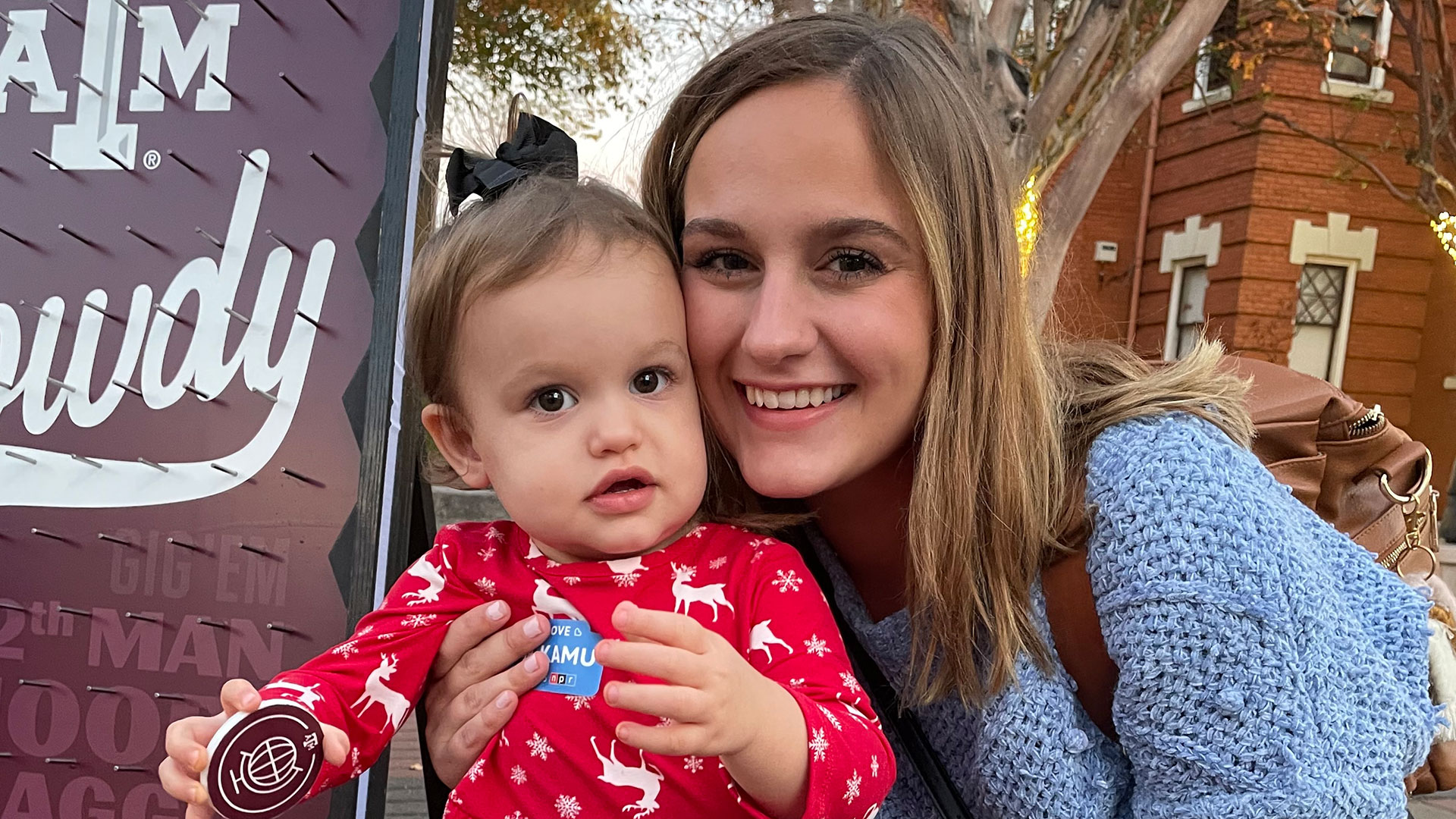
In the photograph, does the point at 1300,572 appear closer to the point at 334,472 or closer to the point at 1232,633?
the point at 1232,633

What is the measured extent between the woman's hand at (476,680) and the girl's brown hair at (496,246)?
12.9 inches

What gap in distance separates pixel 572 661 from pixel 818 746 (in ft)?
1.38

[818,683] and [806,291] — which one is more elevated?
[806,291]

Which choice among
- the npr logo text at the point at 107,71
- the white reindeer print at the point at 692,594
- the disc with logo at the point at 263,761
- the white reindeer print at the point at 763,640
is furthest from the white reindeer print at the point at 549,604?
the npr logo text at the point at 107,71

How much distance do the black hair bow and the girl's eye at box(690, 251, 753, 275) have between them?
0.25m

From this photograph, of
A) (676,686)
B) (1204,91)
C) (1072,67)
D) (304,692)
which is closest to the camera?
(676,686)

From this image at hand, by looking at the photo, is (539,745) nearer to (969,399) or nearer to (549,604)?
(549,604)

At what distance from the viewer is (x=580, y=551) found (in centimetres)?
148

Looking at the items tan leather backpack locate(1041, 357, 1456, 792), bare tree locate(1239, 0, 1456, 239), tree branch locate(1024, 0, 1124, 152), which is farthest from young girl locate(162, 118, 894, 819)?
bare tree locate(1239, 0, 1456, 239)

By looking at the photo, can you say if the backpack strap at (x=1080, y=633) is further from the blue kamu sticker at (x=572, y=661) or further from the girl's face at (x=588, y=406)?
the blue kamu sticker at (x=572, y=661)

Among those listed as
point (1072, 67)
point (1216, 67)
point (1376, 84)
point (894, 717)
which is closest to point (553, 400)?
point (894, 717)

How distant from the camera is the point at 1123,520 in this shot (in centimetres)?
144

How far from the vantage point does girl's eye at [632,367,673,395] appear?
4.81 ft

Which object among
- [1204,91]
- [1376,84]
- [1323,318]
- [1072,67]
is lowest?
[1323,318]
